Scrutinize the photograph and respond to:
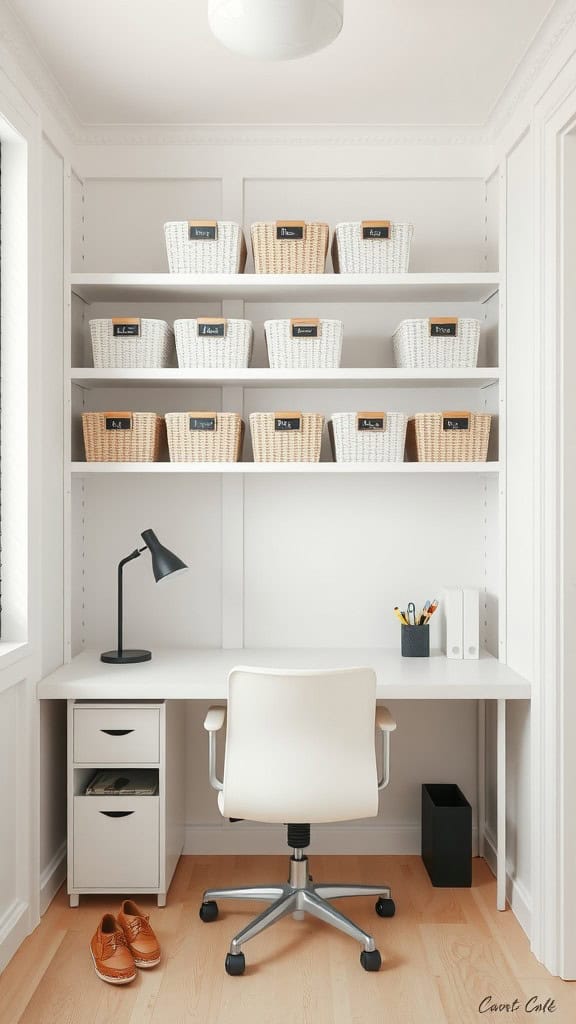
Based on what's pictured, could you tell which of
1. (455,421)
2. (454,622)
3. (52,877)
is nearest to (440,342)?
(455,421)

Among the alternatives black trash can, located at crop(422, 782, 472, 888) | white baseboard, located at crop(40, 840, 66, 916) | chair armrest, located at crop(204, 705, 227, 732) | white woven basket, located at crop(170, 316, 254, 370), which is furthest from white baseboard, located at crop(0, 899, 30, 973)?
white woven basket, located at crop(170, 316, 254, 370)

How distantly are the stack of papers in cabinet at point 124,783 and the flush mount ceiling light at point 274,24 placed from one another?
2.25 meters

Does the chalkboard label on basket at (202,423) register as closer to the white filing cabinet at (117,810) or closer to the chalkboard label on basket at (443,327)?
the chalkboard label on basket at (443,327)

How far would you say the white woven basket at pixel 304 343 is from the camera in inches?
117

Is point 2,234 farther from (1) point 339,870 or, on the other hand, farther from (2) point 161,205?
(1) point 339,870

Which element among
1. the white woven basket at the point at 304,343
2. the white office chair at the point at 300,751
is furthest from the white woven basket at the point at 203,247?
the white office chair at the point at 300,751

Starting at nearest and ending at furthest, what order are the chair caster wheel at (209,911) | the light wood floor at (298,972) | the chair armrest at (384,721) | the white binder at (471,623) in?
the light wood floor at (298,972)
the chair armrest at (384,721)
the chair caster wheel at (209,911)
the white binder at (471,623)

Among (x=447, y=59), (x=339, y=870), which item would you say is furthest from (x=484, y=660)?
(x=447, y=59)

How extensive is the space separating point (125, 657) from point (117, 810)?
52 centimetres

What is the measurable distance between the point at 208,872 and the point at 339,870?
19.0 inches

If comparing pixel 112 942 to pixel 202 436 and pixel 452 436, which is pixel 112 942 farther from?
pixel 452 436

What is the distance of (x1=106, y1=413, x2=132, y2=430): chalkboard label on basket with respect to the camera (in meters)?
3.01

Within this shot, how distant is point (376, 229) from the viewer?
297 centimetres

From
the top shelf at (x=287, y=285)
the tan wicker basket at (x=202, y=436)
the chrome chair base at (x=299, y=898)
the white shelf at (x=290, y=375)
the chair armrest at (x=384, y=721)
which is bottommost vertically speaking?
the chrome chair base at (x=299, y=898)
